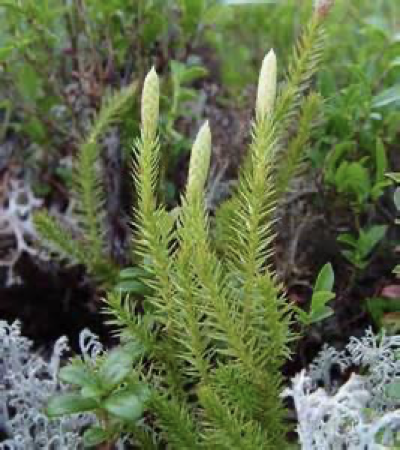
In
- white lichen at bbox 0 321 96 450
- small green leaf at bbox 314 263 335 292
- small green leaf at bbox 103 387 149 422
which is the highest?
small green leaf at bbox 314 263 335 292

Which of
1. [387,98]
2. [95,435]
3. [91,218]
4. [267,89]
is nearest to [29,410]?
[95,435]

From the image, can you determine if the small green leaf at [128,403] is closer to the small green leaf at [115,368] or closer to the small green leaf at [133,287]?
the small green leaf at [115,368]

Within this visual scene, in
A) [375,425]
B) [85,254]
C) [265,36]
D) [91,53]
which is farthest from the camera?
[265,36]

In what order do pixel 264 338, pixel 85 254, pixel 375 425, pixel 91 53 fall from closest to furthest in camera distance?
pixel 375 425 → pixel 264 338 → pixel 85 254 → pixel 91 53

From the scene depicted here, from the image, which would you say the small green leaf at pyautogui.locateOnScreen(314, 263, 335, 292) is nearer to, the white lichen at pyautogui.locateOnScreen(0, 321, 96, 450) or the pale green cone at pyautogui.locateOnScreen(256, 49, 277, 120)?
the pale green cone at pyautogui.locateOnScreen(256, 49, 277, 120)

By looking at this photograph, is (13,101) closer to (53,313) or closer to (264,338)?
(53,313)

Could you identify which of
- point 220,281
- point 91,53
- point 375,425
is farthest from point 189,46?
point 375,425

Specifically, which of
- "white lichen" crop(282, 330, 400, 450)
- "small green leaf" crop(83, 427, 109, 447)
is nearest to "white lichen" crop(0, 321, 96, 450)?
"small green leaf" crop(83, 427, 109, 447)
